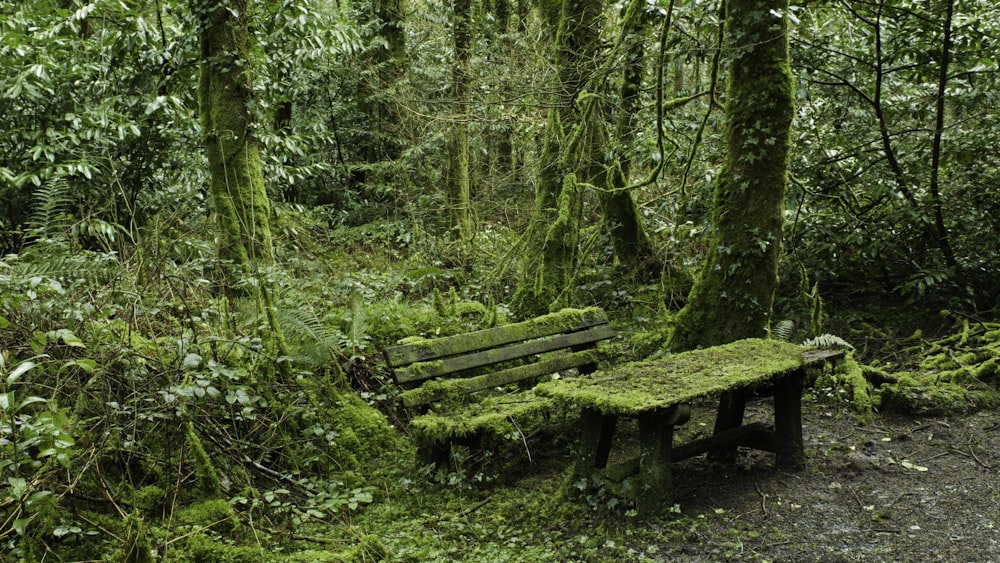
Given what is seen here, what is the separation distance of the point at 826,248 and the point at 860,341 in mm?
1172

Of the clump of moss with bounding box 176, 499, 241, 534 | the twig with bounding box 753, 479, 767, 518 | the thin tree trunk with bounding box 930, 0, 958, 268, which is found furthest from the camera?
the thin tree trunk with bounding box 930, 0, 958, 268

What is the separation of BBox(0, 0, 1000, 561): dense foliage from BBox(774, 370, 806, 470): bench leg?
75.6 inches

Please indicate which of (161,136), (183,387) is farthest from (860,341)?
(161,136)

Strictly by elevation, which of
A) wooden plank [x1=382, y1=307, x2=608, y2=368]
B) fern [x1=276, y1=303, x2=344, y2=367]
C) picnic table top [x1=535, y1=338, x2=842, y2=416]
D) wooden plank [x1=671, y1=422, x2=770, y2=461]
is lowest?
wooden plank [x1=671, y1=422, x2=770, y2=461]

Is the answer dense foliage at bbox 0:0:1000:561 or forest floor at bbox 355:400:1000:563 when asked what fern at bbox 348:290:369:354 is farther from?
forest floor at bbox 355:400:1000:563

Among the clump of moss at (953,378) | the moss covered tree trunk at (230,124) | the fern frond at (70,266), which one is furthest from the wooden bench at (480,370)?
the clump of moss at (953,378)

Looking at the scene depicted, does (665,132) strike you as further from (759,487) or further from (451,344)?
(759,487)

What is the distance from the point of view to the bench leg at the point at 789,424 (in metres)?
4.65

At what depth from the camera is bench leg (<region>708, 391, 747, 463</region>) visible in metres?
4.86

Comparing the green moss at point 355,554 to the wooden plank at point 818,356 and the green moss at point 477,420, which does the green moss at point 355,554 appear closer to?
the green moss at point 477,420

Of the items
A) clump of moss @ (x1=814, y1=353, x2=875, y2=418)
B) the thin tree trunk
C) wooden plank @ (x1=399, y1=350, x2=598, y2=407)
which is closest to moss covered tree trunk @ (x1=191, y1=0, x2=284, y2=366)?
wooden plank @ (x1=399, y1=350, x2=598, y2=407)

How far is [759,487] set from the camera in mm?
4426

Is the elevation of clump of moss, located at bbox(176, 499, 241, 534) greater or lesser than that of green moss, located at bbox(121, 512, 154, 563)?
lesser

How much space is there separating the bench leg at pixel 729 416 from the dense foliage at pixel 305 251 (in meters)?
1.76
